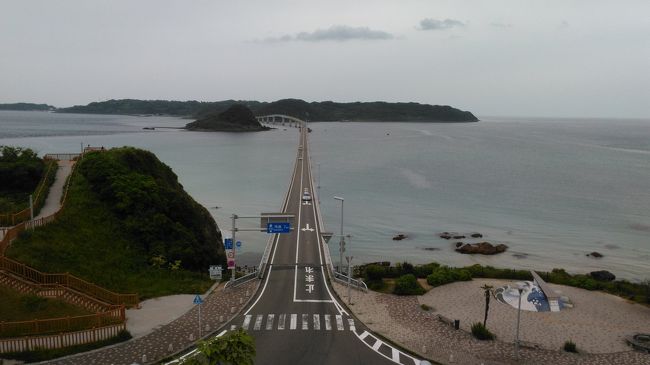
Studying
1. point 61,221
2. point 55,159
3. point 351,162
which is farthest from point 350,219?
point 351,162

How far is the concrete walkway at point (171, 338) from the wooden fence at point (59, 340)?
78cm

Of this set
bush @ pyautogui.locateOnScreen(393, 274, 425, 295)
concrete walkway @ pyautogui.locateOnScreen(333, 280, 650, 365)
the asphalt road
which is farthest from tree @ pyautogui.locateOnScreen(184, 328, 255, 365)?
bush @ pyautogui.locateOnScreen(393, 274, 425, 295)

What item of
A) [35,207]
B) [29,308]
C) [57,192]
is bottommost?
[29,308]

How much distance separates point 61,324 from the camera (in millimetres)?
20719

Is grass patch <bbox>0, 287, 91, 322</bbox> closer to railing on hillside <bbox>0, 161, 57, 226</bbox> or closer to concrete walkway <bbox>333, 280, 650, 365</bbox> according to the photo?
railing on hillside <bbox>0, 161, 57, 226</bbox>

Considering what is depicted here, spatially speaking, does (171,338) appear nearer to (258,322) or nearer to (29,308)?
(258,322)

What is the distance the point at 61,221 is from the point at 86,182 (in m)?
5.56

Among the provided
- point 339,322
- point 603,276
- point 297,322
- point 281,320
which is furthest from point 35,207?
point 603,276

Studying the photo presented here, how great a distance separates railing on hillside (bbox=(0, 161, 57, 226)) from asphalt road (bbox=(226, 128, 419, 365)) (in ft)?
48.7

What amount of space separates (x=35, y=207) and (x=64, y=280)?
31.5 feet

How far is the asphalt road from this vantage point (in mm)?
20500

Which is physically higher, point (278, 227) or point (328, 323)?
point (278, 227)

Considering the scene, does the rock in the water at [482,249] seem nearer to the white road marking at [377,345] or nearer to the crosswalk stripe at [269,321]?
the white road marking at [377,345]

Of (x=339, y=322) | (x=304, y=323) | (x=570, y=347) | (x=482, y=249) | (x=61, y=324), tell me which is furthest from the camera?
(x=482, y=249)
